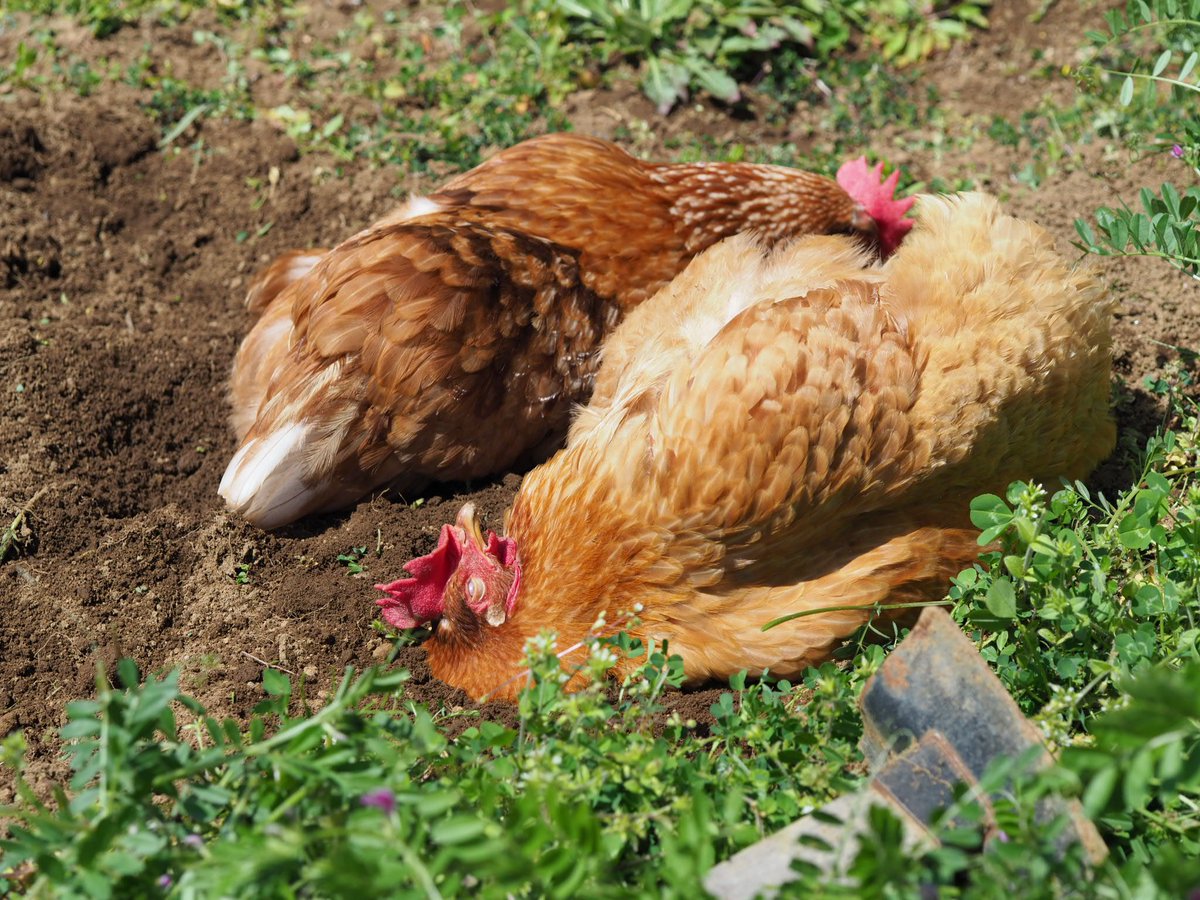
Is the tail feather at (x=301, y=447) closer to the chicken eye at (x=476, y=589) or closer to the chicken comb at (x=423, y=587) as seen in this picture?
the chicken comb at (x=423, y=587)

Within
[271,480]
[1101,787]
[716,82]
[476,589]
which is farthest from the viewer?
[716,82]

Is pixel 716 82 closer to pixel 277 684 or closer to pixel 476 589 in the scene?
pixel 476 589

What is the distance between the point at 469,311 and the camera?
10.6ft

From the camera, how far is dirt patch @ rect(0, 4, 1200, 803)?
2926 millimetres

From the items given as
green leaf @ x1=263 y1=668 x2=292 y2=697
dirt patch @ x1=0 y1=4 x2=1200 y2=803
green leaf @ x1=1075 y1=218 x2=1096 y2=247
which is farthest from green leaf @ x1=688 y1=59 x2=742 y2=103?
green leaf @ x1=263 y1=668 x2=292 y2=697

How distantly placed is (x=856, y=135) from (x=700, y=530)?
285 cm

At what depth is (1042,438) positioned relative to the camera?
2.80 m

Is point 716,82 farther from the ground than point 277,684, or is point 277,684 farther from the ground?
point 716,82

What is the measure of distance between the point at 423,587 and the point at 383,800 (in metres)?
1.33

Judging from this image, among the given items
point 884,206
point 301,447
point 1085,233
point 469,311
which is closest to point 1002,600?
point 1085,233

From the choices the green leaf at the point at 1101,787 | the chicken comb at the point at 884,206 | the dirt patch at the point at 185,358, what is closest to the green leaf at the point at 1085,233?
the dirt patch at the point at 185,358

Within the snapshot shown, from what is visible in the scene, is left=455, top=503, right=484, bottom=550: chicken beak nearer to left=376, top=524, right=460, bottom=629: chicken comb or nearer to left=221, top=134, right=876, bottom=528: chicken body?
left=376, top=524, right=460, bottom=629: chicken comb

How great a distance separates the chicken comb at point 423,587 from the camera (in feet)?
9.32

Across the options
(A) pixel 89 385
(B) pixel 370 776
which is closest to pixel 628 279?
(A) pixel 89 385
